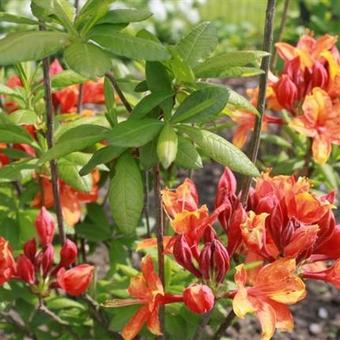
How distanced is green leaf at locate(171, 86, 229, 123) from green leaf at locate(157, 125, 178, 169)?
5cm

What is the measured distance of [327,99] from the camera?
1.90m

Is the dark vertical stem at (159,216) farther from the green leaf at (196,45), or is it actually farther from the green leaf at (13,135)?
the green leaf at (13,135)

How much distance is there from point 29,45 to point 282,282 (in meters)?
0.59

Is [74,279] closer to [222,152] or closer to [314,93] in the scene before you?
[222,152]

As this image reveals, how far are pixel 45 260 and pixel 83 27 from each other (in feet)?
2.00

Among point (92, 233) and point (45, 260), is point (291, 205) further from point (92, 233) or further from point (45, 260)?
point (92, 233)

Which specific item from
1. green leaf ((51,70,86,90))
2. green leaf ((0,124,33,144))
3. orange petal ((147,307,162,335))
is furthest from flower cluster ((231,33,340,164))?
orange petal ((147,307,162,335))

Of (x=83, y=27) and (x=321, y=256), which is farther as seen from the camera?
(x=321, y=256)

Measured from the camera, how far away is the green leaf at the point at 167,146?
4.18ft

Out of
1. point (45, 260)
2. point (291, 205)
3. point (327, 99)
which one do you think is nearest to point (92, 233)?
point (45, 260)

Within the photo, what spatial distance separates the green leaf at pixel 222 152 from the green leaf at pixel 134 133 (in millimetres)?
60

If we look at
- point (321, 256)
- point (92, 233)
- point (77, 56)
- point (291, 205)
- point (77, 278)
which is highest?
point (77, 56)

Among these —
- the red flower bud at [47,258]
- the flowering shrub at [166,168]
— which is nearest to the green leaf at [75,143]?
the flowering shrub at [166,168]

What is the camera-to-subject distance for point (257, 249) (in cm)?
142
